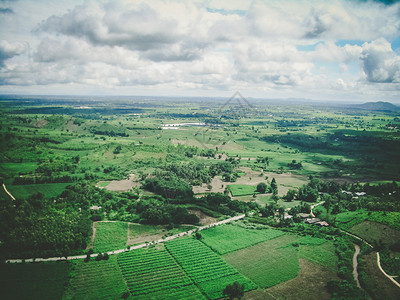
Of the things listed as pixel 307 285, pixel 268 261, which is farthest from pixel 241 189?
pixel 307 285

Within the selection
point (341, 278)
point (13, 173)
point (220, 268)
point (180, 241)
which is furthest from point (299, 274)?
point (13, 173)

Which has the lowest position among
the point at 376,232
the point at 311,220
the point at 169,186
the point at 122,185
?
the point at 311,220

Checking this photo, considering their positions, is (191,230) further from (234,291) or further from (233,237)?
(234,291)

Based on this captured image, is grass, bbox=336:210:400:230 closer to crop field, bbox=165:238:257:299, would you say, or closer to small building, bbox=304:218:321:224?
small building, bbox=304:218:321:224

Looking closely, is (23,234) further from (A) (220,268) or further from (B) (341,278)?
(B) (341,278)

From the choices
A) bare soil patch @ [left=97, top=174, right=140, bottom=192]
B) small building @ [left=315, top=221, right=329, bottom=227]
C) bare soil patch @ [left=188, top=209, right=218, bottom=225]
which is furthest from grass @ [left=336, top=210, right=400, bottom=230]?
bare soil patch @ [left=97, top=174, right=140, bottom=192]

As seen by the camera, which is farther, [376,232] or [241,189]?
[241,189]
